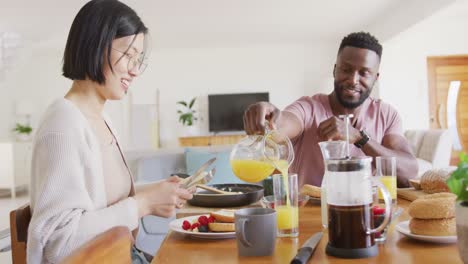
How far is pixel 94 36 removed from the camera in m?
1.20

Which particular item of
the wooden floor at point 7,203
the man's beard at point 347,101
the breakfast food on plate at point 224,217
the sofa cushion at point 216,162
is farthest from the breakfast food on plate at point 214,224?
the wooden floor at point 7,203

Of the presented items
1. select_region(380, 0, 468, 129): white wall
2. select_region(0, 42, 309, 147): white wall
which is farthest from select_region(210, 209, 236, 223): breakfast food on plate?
Result: select_region(0, 42, 309, 147): white wall

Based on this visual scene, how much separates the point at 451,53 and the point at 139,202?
24.5 feet

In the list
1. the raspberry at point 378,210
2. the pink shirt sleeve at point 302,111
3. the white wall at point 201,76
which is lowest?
the raspberry at point 378,210

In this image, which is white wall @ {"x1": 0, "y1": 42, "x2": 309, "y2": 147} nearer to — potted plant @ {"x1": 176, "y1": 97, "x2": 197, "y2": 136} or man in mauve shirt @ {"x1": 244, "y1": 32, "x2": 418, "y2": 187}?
potted plant @ {"x1": 176, "y1": 97, "x2": 197, "y2": 136}

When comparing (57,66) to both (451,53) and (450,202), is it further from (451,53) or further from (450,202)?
(450,202)

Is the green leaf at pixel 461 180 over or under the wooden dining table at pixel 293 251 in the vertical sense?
over

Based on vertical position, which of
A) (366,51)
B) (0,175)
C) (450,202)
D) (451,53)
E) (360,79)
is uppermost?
(451,53)

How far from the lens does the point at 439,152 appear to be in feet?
16.3

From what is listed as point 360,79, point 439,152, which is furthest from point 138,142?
point 360,79

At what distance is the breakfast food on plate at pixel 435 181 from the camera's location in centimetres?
130

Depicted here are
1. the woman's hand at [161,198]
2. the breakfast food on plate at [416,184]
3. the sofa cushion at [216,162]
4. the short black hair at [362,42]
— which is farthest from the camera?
the sofa cushion at [216,162]

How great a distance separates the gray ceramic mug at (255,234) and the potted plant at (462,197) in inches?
12.9

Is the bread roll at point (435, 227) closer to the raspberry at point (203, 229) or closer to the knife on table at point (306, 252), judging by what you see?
the knife on table at point (306, 252)
